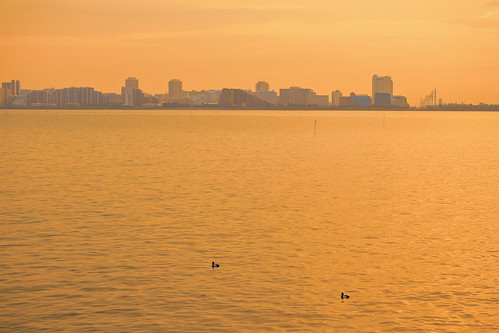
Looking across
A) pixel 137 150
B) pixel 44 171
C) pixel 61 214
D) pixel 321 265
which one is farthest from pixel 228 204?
pixel 137 150

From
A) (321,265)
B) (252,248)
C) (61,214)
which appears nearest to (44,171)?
(61,214)

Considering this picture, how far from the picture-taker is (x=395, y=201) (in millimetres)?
44781

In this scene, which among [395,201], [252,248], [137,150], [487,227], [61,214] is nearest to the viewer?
[252,248]

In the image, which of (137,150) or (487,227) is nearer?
(487,227)

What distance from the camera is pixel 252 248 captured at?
2936 cm

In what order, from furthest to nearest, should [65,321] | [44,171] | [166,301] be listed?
[44,171], [166,301], [65,321]

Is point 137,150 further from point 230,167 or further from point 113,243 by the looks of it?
point 113,243

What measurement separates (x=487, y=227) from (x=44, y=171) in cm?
4225

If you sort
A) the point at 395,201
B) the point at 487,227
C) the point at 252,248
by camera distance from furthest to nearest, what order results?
the point at 395,201 → the point at 487,227 → the point at 252,248

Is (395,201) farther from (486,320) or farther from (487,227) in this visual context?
(486,320)

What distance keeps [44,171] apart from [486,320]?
50.6 m

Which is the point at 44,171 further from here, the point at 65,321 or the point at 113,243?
the point at 65,321

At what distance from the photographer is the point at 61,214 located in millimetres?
37844

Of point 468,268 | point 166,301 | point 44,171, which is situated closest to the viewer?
point 166,301
